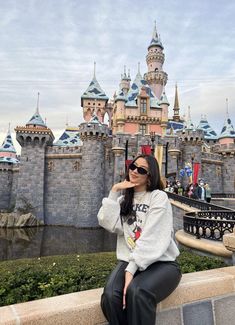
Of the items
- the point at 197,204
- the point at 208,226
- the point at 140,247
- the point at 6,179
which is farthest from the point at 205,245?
the point at 6,179

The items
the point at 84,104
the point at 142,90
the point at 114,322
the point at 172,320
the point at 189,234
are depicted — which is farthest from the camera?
the point at 84,104

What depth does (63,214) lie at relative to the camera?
27.3 m

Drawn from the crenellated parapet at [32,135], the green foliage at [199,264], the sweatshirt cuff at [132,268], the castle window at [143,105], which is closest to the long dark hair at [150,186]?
the sweatshirt cuff at [132,268]

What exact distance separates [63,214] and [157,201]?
85.9 ft

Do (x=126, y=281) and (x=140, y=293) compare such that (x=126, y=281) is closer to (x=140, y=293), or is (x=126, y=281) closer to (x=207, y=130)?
(x=140, y=293)

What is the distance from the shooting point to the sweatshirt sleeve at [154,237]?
217 centimetres

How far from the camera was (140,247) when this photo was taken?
222 centimetres

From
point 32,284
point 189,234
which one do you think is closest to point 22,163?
point 189,234

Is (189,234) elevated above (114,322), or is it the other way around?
(114,322)

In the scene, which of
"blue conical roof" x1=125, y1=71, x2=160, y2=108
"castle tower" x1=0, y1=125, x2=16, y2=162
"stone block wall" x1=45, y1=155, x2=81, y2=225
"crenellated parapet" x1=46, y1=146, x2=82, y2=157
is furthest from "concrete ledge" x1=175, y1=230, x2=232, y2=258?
"castle tower" x1=0, y1=125, x2=16, y2=162

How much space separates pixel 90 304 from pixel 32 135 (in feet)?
90.6

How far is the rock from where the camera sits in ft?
82.8

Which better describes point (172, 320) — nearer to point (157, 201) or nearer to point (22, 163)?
point (157, 201)

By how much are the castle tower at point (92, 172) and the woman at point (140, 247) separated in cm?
2332
